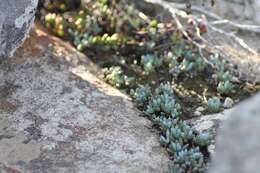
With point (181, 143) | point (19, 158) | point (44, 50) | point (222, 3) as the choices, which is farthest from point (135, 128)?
point (222, 3)

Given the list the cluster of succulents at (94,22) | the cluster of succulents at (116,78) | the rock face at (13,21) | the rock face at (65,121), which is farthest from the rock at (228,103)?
the rock face at (13,21)

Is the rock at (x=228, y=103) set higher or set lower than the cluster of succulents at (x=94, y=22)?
lower

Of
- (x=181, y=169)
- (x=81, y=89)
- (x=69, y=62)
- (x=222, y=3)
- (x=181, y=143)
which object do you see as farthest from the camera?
(x=222, y=3)

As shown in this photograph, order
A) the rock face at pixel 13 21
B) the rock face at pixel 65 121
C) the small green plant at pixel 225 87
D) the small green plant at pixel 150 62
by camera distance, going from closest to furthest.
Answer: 1. the rock face at pixel 65 121
2. the rock face at pixel 13 21
3. the small green plant at pixel 225 87
4. the small green plant at pixel 150 62

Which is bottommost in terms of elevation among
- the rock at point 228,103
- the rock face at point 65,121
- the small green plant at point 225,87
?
the rock face at point 65,121

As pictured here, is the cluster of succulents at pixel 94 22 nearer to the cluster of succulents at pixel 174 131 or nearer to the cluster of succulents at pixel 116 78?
the cluster of succulents at pixel 116 78

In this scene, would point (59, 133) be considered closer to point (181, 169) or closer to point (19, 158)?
point (19, 158)

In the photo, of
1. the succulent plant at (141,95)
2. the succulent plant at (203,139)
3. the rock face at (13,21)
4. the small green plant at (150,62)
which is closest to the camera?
the succulent plant at (203,139)

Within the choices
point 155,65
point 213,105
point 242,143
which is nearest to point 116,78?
point 155,65
